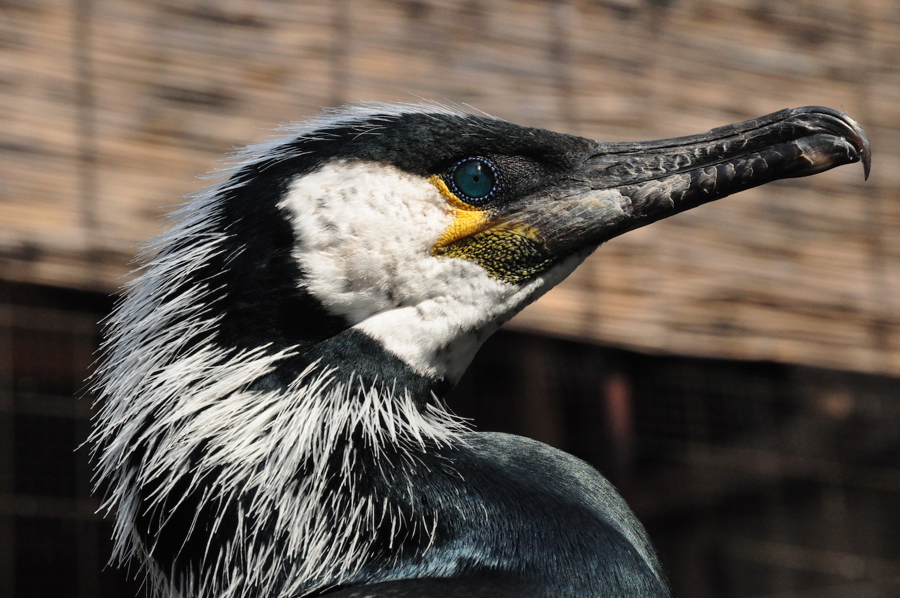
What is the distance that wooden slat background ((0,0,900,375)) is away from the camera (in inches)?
134

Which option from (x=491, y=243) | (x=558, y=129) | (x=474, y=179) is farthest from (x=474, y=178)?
(x=558, y=129)

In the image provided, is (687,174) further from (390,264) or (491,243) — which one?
(390,264)

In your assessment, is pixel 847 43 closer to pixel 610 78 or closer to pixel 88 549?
pixel 610 78

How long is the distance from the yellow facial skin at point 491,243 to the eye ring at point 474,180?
0.02 m

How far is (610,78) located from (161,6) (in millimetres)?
1749

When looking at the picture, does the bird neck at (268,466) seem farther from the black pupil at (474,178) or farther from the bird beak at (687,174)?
the bird beak at (687,174)

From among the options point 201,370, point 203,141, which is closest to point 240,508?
point 201,370

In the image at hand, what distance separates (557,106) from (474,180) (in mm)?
1936

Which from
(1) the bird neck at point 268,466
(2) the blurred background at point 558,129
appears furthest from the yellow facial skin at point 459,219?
(2) the blurred background at point 558,129

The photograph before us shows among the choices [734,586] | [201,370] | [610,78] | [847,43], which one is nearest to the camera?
[201,370]

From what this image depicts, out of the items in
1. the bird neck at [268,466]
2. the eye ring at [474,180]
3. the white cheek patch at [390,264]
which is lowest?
the bird neck at [268,466]

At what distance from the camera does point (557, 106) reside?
12.9 feet

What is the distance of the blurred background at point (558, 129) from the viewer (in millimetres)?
3436

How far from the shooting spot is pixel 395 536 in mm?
1786
